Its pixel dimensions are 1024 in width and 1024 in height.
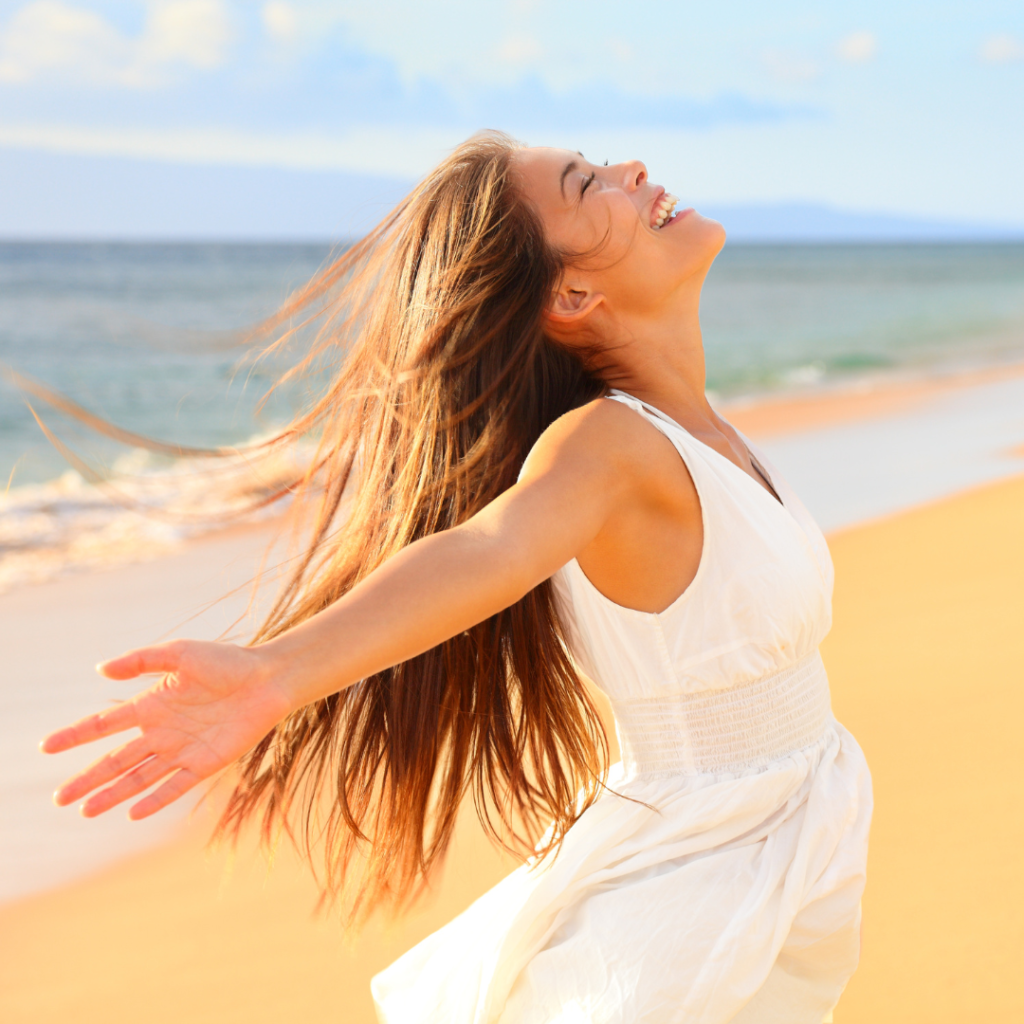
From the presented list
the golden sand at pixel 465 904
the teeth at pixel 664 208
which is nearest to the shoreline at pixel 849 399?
the golden sand at pixel 465 904

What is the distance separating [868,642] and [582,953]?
2977 millimetres

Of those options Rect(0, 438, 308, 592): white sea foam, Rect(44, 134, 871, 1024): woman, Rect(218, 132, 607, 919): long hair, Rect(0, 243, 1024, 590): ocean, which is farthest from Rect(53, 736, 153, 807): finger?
Rect(0, 438, 308, 592): white sea foam

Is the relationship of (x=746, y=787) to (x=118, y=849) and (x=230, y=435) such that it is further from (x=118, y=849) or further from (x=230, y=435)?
(x=230, y=435)

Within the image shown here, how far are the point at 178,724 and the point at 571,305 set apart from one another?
982 millimetres

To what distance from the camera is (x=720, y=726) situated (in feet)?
5.70

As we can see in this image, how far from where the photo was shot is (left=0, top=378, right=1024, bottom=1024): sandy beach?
2498mm

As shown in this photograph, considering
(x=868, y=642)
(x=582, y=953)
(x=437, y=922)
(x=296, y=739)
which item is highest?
(x=296, y=739)

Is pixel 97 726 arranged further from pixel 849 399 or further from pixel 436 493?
pixel 849 399

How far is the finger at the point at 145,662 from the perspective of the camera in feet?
3.66

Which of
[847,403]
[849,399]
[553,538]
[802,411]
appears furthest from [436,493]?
[849,399]

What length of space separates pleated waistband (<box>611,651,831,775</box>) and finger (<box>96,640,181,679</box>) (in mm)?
823

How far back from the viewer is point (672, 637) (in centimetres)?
167

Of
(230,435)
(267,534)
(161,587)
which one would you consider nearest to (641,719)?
(161,587)

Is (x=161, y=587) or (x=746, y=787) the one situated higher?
(x=746, y=787)
